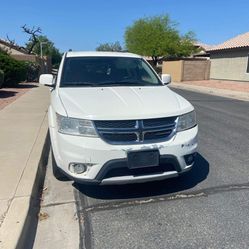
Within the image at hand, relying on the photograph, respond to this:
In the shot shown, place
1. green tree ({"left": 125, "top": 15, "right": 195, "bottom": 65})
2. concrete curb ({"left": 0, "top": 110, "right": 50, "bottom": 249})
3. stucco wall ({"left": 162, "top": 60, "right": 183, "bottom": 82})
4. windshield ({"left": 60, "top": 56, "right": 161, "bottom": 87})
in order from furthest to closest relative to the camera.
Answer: green tree ({"left": 125, "top": 15, "right": 195, "bottom": 65})
stucco wall ({"left": 162, "top": 60, "right": 183, "bottom": 82})
windshield ({"left": 60, "top": 56, "right": 161, "bottom": 87})
concrete curb ({"left": 0, "top": 110, "right": 50, "bottom": 249})

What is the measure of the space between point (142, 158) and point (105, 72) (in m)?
2.05

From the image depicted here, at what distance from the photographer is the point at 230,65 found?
3020 cm

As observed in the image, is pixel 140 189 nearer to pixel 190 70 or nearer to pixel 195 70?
pixel 190 70

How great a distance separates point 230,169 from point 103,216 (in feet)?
7.81

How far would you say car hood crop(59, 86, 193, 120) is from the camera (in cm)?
387

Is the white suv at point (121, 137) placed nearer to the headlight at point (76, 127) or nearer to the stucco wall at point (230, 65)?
the headlight at point (76, 127)

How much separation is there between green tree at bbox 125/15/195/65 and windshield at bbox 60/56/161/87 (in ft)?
125

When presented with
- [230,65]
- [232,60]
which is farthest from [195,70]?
[232,60]

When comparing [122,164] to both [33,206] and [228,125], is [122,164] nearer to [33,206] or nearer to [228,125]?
[33,206]

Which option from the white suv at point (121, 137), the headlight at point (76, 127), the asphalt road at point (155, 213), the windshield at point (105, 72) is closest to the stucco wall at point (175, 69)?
the windshield at point (105, 72)

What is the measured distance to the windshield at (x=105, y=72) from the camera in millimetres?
5199

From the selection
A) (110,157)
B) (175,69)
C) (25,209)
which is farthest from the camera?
(175,69)

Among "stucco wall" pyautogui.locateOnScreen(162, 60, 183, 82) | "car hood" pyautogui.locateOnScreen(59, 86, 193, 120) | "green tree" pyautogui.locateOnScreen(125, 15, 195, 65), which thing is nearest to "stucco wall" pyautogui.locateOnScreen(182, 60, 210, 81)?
"stucco wall" pyautogui.locateOnScreen(162, 60, 183, 82)

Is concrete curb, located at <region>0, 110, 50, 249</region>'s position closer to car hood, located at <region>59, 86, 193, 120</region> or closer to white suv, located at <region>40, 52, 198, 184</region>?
white suv, located at <region>40, 52, 198, 184</region>
